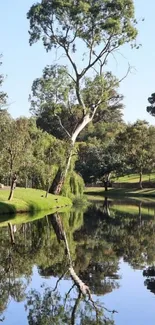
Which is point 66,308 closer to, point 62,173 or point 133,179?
point 62,173

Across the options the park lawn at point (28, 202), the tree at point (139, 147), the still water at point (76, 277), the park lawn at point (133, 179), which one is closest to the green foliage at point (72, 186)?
the park lawn at point (28, 202)

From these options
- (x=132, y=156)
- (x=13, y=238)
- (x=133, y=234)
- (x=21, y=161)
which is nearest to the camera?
(x=13, y=238)

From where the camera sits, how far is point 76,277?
47.0 ft

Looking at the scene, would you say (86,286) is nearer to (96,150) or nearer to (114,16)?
(114,16)

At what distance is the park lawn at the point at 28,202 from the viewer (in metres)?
36.5

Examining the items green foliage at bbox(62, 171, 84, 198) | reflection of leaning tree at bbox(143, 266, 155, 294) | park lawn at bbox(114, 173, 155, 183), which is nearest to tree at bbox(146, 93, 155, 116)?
park lawn at bbox(114, 173, 155, 183)

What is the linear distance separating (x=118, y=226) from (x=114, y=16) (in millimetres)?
26371

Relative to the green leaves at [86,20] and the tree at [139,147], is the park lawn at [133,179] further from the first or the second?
the green leaves at [86,20]

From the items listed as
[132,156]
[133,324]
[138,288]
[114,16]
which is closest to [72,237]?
[138,288]

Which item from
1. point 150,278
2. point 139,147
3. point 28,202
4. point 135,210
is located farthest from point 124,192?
point 150,278

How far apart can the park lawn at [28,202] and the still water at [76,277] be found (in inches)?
388

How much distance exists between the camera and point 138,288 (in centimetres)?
1331

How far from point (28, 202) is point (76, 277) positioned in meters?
26.0

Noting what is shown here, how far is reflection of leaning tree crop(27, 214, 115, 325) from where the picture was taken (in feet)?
32.6
